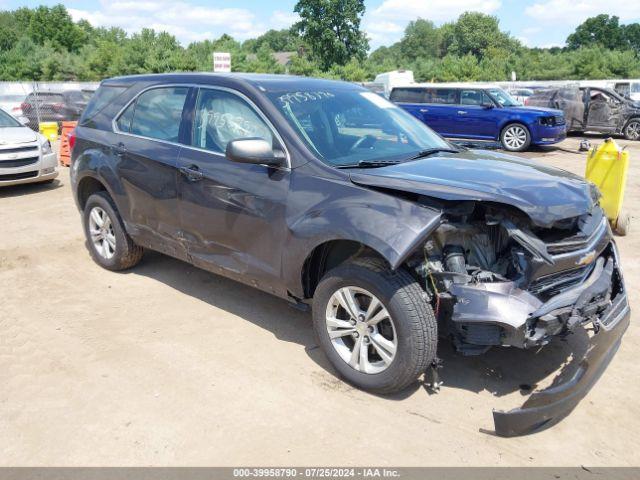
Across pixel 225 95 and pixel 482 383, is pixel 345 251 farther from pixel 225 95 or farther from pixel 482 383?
pixel 225 95

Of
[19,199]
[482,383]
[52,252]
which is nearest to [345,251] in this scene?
[482,383]

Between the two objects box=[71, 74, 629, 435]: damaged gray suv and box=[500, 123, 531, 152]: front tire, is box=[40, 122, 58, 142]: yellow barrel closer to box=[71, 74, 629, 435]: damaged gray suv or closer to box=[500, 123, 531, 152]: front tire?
box=[500, 123, 531, 152]: front tire

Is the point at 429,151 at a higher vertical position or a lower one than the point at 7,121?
higher

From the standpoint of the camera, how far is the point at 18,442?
3.08 metres

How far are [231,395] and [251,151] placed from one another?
5.02ft

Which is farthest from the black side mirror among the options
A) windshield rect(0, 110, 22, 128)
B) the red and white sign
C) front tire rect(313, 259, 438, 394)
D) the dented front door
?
the red and white sign

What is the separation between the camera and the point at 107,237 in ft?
18.5

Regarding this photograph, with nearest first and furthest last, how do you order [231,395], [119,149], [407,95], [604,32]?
[231,395] → [119,149] → [407,95] → [604,32]

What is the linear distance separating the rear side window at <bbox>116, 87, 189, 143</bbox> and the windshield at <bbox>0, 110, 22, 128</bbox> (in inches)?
254

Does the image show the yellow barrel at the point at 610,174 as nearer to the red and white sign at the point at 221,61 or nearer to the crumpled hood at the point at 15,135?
the crumpled hood at the point at 15,135

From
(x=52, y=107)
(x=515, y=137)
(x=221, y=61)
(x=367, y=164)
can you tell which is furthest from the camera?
(x=52, y=107)

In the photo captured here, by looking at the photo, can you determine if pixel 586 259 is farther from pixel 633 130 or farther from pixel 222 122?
pixel 633 130

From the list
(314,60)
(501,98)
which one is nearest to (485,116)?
(501,98)

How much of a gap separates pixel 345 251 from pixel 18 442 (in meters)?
2.15
